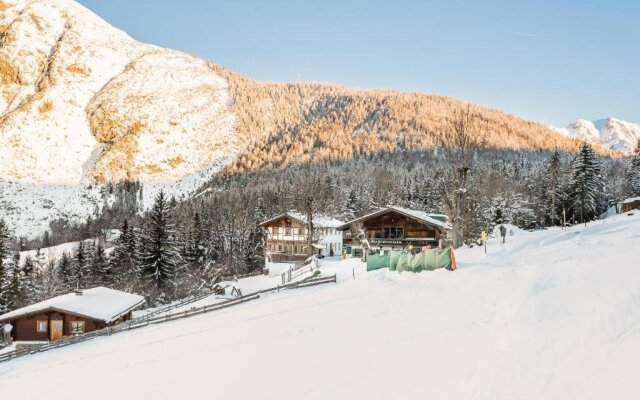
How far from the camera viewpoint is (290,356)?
14430 millimetres

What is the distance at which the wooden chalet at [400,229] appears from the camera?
47031 mm

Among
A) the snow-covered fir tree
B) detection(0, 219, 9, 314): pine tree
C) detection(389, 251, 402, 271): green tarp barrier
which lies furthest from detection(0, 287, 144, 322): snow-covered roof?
the snow-covered fir tree

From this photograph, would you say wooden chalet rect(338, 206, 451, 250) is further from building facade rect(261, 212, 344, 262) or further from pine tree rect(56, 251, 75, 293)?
pine tree rect(56, 251, 75, 293)

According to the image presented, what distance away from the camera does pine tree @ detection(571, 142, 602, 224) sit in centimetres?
6203

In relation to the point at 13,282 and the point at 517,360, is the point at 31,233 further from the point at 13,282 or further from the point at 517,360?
the point at 517,360

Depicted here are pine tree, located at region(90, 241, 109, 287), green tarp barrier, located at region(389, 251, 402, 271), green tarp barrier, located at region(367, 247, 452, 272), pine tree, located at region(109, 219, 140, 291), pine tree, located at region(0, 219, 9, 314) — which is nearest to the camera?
green tarp barrier, located at region(367, 247, 452, 272)

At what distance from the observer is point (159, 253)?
193ft

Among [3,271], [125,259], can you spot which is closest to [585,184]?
[125,259]

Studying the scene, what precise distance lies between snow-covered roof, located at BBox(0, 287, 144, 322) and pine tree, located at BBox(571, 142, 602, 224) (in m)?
57.4

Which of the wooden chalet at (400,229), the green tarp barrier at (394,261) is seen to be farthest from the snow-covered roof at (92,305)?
the wooden chalet at (400,229)

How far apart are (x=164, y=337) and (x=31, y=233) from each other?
174925 millimetres

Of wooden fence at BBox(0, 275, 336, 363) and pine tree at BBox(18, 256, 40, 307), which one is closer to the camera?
wooden fence at BBox(0, 275, 336, 363)

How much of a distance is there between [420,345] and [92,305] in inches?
1365

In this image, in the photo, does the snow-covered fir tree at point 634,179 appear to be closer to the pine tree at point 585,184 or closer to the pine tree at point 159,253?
the pine tree at point 585,184
